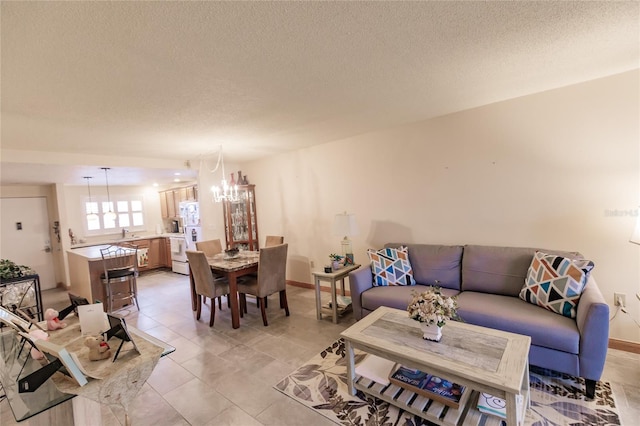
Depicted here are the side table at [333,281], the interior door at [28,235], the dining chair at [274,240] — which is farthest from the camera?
the interior door at [28,235]

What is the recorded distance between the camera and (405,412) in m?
1.98

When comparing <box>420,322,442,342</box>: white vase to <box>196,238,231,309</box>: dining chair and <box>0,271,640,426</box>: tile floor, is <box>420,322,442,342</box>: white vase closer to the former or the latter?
<box>0,271,640,426</box>: tile floor

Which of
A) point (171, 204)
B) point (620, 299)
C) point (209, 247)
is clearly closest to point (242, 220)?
point (209, 247)

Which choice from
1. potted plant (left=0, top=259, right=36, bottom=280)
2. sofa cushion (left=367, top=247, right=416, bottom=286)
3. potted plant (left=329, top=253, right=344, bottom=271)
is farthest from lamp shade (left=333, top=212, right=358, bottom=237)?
potted plant (left=0, top=259, right=36, bottom=280)

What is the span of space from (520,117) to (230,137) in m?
3.21

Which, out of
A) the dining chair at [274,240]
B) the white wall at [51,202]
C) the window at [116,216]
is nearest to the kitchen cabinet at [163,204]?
the window at [116,216]

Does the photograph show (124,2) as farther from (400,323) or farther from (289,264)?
(289,264)

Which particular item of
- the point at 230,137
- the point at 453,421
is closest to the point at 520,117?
the point at 453,421

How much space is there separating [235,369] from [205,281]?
4.19 feet

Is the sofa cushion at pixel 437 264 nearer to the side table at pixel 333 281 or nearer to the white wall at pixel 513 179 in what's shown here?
the white wall at pixel 513 179

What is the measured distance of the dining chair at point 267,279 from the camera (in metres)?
3.50

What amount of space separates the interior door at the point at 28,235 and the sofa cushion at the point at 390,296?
6.64 metres

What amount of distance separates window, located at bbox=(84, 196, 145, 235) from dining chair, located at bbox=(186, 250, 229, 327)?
14.8ft

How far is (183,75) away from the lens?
1.94m
